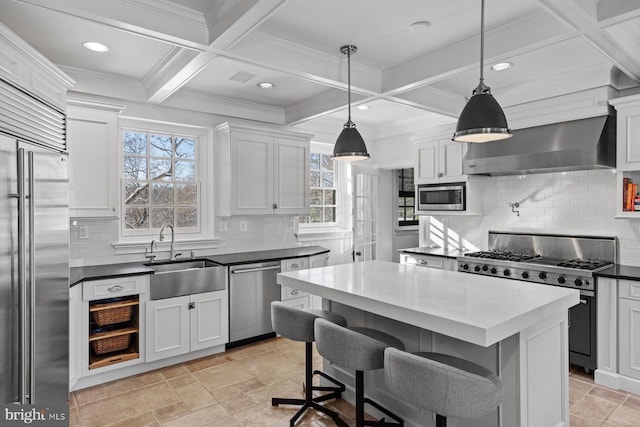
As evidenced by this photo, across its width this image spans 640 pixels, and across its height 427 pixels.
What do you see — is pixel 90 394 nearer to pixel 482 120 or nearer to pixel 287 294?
pixel 287 294

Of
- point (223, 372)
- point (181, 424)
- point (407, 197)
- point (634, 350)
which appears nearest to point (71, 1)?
point (181, 424)

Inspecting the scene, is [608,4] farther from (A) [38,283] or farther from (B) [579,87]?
(A) [38,283]

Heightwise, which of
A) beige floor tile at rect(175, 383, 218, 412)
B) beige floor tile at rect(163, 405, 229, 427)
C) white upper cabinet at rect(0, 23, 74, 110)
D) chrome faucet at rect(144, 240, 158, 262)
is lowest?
beige floor tile at rect(163, 405, 229, 427)

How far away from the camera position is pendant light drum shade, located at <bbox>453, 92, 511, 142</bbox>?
2043 millimetres

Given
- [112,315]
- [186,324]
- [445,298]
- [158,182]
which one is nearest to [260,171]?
[158,182]

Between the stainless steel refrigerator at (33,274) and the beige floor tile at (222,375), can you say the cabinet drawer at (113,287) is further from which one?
the beige floor tile at (222,375)

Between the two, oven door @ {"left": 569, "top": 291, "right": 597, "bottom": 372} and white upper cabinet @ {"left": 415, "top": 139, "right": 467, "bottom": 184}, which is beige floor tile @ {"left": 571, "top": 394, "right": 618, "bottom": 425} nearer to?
oven door @ {"left": 569, "top": 291, "right": 597, "bottom": 372}

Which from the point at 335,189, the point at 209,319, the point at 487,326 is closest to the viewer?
the point at 487,326

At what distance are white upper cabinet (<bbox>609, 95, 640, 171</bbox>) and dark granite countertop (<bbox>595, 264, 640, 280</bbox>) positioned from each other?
0.85 meters

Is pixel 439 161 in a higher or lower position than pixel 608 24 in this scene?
lower

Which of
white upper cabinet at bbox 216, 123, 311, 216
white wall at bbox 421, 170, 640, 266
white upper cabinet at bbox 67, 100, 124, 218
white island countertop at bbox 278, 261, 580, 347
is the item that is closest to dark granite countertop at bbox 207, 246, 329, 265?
white upper cabinet at bbox 216, 123, 311, 216

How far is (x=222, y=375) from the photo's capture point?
3422 mm

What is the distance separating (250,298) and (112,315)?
1.30 m

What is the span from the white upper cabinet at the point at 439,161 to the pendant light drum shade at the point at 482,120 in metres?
2.61
